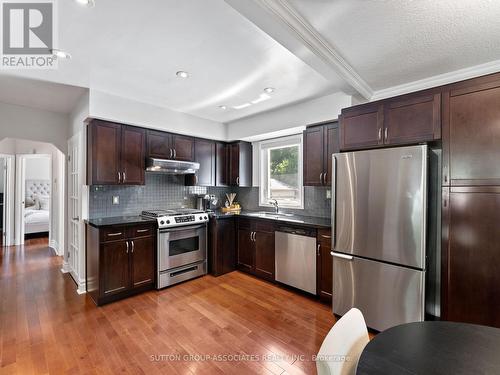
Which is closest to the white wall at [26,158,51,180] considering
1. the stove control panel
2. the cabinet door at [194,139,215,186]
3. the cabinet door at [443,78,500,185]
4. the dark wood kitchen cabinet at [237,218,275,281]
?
the cabinet door at [194,139,215,186]

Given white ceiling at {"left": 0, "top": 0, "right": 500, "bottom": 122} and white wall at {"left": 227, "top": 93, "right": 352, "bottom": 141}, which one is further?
white wall at {"left": 227, "top": 93, "right": 352, "bottom": 141}

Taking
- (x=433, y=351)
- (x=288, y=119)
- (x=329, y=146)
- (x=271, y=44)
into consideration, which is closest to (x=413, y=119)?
(x=329, y=146)

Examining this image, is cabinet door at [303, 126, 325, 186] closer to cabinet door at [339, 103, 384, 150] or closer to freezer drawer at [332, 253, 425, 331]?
cabinet door at [339, 103, 384, 150]

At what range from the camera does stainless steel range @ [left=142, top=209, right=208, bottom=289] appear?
3.32 m

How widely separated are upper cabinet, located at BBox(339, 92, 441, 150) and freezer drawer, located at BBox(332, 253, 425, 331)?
1192 millimetres

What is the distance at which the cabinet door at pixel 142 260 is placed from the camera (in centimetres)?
311

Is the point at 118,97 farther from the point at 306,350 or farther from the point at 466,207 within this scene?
the point at 466,207

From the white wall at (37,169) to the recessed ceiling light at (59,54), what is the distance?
22.1 ft

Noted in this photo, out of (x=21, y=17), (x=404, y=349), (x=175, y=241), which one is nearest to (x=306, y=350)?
(x=404, y=349)

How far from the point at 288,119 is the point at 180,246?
247 cm

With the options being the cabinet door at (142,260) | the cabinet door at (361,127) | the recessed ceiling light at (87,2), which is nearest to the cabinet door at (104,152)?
the cabinet door at (142,260)

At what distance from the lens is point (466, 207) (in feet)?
6.41

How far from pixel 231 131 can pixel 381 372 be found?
4.05 meters

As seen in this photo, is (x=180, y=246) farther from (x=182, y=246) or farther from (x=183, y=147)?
(x=183, y=147)
